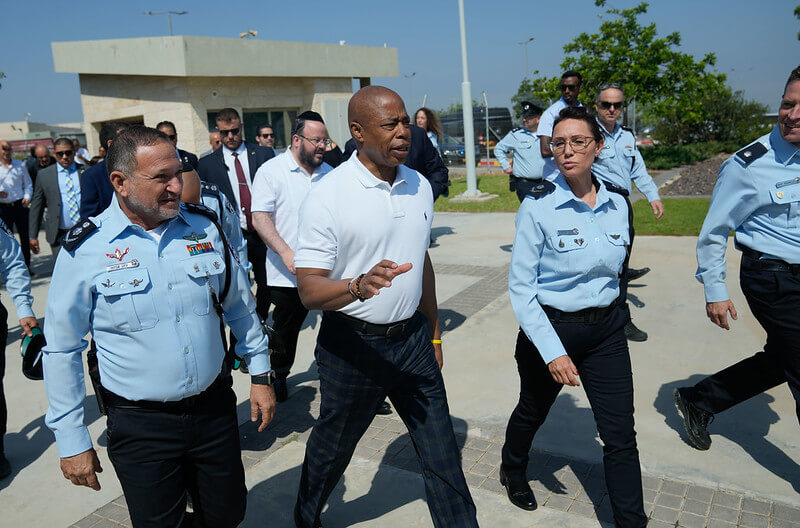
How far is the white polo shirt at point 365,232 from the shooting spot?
2.47 metres

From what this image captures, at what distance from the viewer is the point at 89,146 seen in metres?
21.9

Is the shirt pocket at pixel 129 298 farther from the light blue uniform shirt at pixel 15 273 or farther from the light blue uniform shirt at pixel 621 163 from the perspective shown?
the light blue uniform shirt at pixel 621 163

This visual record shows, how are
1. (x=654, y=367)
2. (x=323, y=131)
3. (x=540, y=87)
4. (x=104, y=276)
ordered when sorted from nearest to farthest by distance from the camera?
(x=104, y=276), (x=323, y=131), (x=654, y=367), (x=540, y=87)

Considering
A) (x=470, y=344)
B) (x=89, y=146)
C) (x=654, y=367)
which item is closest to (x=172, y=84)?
(x=89, y=146)

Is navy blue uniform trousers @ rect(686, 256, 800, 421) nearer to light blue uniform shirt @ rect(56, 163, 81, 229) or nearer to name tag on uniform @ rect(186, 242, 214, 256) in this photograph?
name tag on uniform @ rect(186, 242, 214, 256)

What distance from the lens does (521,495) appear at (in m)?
3.23

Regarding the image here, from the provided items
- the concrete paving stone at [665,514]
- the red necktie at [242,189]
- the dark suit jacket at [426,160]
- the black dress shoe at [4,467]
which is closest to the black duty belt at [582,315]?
the concrete paving stone at [665,514]

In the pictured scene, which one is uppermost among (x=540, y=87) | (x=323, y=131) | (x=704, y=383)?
(x=540, y=87)

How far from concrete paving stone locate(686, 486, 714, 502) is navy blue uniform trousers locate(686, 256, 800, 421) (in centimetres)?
Result: 59

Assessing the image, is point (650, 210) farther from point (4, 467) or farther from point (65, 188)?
point (4, 467)

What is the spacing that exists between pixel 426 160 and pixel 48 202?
5348mm

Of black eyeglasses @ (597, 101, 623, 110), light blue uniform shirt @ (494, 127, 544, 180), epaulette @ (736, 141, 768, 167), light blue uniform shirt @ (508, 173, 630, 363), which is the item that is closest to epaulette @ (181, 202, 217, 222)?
light blue uniform shirt @ (508, 173, 630, 363)

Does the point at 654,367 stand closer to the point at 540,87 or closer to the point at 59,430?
the point at 59,430

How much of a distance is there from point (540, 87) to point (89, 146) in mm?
18128
